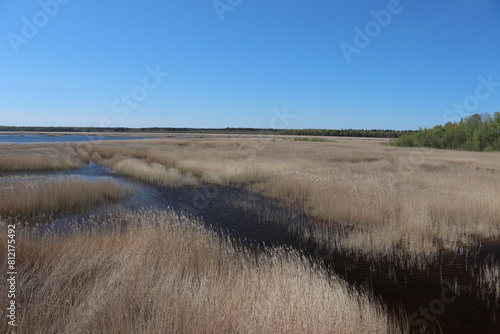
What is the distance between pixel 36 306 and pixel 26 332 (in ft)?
1.16

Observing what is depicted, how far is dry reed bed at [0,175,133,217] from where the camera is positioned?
11259 millimetres

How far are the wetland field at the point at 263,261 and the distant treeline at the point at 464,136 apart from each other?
150 ft

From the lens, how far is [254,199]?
15023mm

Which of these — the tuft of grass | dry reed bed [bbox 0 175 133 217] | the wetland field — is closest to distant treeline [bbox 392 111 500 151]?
the wetland field

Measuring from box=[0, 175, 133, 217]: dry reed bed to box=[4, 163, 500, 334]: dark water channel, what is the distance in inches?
55.2

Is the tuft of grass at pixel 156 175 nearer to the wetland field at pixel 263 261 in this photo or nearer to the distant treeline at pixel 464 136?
the wetland field at pixel 263 261

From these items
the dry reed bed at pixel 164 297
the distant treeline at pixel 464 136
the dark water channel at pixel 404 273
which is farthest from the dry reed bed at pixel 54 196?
the distant treeline at pixel 464 136

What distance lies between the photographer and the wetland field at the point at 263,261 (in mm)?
3906

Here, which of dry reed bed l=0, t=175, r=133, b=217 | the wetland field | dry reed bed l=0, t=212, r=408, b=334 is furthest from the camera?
dry reed bed l=0, t=175, r=133, b=217

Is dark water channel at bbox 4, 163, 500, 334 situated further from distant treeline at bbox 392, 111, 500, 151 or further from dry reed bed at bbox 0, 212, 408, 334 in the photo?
distant treeline at bbox 392, 111, 500, 151

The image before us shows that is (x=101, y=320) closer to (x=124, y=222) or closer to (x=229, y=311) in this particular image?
(x=229, y=311)

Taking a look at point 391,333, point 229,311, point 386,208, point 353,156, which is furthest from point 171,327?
point 353,156

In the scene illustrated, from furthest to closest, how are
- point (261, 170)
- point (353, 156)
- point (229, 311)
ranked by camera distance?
point (353, 156) → point (261, 170) → point (229, 311)

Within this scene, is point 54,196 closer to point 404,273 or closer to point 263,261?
point 263,261
